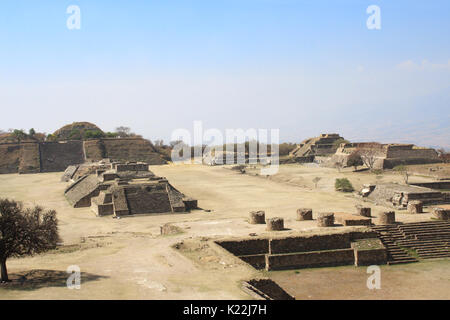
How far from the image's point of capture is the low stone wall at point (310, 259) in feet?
69.1

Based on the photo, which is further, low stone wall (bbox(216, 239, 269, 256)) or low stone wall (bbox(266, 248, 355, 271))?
low stone wall (bbox(216, 239, 269, 256))

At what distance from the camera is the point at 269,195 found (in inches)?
1630

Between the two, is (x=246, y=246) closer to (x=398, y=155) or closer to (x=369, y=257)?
(x=369, y=257)

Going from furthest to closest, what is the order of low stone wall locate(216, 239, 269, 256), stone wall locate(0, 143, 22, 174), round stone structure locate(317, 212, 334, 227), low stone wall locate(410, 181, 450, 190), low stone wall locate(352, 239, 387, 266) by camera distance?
stone wall locate(0, 143, 22, 174) → low stone wall locate(410, 181, 450, 190) → round stone structure locate(317, 212, 334, 227) → low stone wall locate(352, 239, 387, 266) → low stone wall locate(216, 239, 269, 256)

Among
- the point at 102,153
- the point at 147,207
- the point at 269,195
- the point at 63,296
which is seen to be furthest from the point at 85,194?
the point at 102,153

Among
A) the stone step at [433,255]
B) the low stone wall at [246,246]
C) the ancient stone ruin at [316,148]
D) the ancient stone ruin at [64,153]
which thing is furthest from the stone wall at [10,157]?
the stone step at [433,255]

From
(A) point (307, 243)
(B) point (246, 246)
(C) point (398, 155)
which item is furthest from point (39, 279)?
(C) point (398, 155)

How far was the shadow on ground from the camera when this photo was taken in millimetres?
15266

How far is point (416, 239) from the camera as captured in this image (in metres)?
23.4

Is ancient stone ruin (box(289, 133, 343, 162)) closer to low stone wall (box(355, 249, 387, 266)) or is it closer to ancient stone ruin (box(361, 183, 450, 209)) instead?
ancient stone ruin (box(361, 183, 450, 209))

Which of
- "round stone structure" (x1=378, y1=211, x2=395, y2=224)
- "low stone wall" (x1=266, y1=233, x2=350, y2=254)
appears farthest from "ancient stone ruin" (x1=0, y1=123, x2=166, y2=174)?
"low stone wall" (x1=266, y1=233, x2=350, y2=254)

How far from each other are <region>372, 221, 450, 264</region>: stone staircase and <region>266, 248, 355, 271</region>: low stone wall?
79.2 inches

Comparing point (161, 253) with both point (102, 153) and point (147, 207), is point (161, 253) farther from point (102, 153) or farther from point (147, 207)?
point (102, 153)

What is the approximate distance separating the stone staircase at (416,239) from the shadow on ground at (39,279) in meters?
13.2
